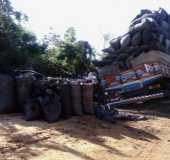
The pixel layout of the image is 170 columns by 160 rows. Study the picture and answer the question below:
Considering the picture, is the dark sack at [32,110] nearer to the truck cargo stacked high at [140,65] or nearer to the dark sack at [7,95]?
the dark sack at [7,95]

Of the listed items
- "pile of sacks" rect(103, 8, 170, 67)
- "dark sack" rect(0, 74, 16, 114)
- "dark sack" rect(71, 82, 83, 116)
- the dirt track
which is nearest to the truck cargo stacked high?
"pile of sacks" rect(103, 8, 170, 67)

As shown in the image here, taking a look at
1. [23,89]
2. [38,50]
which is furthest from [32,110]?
[38,50]

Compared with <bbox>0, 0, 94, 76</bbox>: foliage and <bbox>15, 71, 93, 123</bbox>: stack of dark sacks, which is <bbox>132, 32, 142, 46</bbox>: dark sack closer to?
<bbox>0, 0, 94, 76</bbox>: foliage

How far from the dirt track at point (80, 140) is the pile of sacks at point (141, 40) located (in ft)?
15.4

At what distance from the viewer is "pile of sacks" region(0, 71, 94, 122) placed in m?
9.20

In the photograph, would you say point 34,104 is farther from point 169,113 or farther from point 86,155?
point 169,113

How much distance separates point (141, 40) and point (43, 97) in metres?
6.20

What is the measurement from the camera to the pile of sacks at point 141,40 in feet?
46.6

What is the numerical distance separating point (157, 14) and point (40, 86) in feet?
24.8

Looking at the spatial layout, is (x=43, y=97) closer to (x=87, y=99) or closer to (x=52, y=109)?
(x=52, y=109)

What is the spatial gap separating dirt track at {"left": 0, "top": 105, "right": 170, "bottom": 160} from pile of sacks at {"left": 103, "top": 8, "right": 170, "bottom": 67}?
15.4ft

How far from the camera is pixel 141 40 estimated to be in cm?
1447

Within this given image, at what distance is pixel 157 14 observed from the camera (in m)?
15.6

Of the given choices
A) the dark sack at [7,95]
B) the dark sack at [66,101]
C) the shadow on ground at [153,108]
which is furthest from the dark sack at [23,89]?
the shadow on ground at [153,108]
